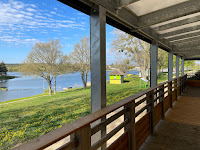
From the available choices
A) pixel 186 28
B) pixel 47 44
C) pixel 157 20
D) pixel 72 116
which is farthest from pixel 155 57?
pixel 47 44

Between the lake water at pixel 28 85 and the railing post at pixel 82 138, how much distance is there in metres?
7.55

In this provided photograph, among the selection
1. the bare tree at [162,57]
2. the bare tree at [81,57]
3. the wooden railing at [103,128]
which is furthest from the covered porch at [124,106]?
the bare tree at [162,57]

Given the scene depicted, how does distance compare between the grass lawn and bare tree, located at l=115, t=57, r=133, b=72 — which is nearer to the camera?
the grass lawn

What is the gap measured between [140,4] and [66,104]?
11.8 metres

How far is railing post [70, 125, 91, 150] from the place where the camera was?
85 cm

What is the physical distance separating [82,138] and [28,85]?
14.1m

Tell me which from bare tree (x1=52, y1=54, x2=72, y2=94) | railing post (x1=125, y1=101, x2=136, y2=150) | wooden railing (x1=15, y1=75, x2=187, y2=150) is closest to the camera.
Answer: wooden railing (x1=15, y1=75, x2=187, y2=150)

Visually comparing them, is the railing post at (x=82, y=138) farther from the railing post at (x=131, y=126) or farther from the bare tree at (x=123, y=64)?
the bare tree at (x=123, y=64)

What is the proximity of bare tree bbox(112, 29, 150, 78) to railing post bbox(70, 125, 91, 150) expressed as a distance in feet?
39.9

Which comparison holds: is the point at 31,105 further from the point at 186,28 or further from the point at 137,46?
the point at 186,28

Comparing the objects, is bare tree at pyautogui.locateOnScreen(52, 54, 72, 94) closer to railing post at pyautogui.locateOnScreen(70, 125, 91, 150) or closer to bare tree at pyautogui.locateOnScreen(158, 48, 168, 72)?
bare tree at pyautogui.locateOnScreen(158, 48, 168, 72)

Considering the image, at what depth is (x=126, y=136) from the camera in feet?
5.13

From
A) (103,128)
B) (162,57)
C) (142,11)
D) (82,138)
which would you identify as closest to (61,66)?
(162,57)

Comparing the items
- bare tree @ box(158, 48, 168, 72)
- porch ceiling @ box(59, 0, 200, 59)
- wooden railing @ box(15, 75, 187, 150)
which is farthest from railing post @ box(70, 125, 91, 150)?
bare tree @ box(158, 48, 168, 72)
